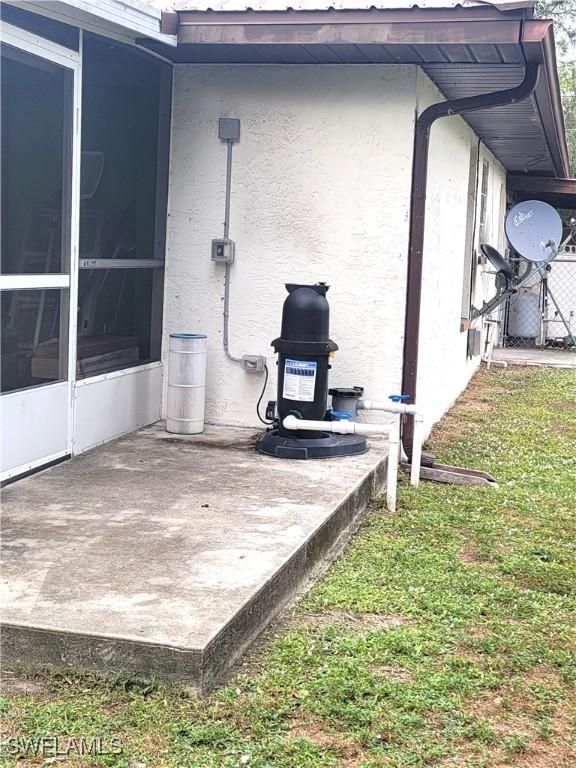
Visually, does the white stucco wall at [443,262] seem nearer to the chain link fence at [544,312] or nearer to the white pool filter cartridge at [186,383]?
the white pool filter cartridge at [186,383]

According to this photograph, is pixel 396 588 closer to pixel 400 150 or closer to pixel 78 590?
pixel 78 590

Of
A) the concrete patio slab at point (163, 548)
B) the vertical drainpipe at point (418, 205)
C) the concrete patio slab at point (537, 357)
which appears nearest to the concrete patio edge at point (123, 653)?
the concrete patio slab at point (163, 548)

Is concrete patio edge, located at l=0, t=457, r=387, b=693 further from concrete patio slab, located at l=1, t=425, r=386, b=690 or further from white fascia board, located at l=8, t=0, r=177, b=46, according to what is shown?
white fascia board, located at l=8, t=0, r=177, b=46

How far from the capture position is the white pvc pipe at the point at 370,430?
5461 millimetres

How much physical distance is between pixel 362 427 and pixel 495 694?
2427 mm

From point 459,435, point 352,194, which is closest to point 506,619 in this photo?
point 352,194

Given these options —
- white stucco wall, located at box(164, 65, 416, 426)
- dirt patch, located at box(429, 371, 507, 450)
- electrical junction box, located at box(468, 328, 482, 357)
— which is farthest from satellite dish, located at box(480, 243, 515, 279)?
white stucco wall, located at box(164, 65, 416, 426)

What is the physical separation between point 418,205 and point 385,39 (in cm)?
118

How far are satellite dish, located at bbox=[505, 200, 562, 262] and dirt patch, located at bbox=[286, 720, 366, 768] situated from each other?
368 inches

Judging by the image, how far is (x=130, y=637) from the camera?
10.1 feet

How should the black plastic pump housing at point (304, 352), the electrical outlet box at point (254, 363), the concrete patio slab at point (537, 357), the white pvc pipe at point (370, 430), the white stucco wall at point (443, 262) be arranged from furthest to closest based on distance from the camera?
1. the concrete patio slab at point (537, 357)
2. the white stucco wall at point (443, 262)
3. the electrical outlet box at point (254, 363)
4. the black plastic pump housing at point (304, 352)
5. the white pvc pipe at point (370, 430)

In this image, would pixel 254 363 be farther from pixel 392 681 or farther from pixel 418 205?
pixel 392 681

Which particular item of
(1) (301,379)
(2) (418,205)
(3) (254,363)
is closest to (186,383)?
(3) (254,363)

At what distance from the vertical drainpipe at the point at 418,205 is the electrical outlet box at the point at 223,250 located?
120 cm
